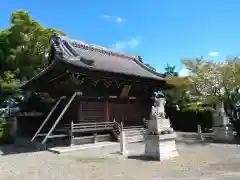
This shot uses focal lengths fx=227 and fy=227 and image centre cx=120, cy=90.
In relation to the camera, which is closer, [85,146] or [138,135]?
[85,146]

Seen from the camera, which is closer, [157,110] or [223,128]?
[157,110]

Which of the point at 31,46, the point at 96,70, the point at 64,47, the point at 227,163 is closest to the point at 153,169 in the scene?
the point at 227,163

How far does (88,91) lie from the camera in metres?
14.5

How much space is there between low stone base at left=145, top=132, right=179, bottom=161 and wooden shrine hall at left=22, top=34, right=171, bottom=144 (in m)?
5.20

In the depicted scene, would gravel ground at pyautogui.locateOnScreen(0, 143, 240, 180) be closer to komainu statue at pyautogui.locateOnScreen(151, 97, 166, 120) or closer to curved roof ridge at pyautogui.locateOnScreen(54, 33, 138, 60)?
komainu statue at pyautogui.locateOnScreen(151, 97, 166, 120)

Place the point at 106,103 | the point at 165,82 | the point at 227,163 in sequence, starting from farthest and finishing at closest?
the point at 165,82, the point at 106,103, the point at 227,163

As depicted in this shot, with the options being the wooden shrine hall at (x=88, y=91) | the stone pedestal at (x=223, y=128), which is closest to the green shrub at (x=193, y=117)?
the wooden shrine hall at (x=88, y=91)

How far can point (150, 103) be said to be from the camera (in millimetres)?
18438

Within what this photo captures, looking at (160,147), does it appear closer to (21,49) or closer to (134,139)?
(134,139)

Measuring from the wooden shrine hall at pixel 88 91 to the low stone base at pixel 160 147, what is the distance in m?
5.20

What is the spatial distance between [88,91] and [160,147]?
7.20m

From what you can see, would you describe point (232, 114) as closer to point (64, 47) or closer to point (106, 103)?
point (106, 103)

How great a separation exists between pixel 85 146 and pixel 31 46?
1311 centimetres

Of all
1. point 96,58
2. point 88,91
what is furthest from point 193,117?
point 88,91
